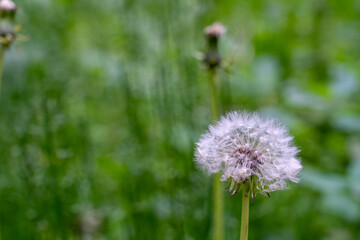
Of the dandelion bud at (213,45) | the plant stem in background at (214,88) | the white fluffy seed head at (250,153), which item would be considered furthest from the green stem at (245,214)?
the dandelion bud at (213,45)

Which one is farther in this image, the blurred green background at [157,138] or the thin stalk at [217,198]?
the blurred green background at [157,138]

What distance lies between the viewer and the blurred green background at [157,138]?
1.90 m

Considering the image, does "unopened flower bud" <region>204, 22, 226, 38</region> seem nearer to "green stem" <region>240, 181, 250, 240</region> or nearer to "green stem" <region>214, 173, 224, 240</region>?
"green stem" <region>214, 173, 224, 240</region>

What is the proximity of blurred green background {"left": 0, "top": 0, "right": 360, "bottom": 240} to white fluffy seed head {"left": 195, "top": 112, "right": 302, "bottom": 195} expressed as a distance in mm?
449

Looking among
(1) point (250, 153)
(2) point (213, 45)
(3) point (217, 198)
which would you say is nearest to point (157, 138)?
(2) point (213, 45)

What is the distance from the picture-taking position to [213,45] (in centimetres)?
136

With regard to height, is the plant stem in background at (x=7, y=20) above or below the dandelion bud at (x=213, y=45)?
above

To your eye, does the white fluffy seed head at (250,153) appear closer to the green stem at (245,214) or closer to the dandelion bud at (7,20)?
the green stem at (245,214)

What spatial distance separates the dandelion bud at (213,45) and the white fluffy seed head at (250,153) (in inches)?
16.5

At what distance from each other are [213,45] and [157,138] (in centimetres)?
147

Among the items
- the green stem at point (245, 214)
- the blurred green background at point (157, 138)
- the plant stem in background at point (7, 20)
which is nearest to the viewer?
the green stem at point (245, 214)

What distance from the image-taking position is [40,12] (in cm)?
323

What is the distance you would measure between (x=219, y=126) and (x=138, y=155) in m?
1.18

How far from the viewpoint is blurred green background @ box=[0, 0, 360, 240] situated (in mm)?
1897
